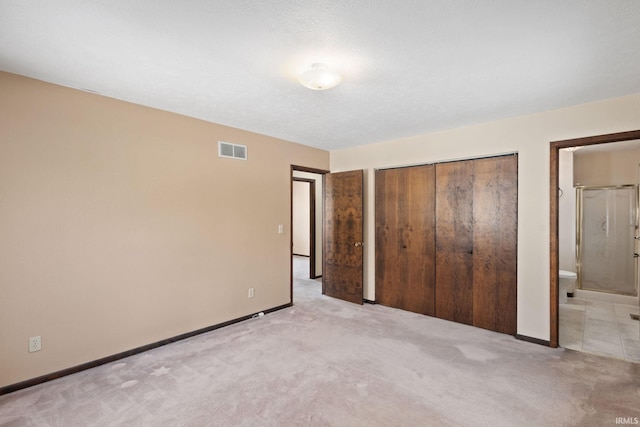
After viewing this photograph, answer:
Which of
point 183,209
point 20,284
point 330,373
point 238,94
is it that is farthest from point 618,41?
point 20,284

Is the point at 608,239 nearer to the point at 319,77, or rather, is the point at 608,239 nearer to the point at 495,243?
the point at 495,243

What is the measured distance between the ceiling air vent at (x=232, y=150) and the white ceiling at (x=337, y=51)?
0.58 metres

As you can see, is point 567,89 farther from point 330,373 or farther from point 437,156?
point 330,373

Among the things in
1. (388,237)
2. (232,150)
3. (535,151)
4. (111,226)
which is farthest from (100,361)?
(535,151)

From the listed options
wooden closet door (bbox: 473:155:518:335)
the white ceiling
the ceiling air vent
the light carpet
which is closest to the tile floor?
the light carpet

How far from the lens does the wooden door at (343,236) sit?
4574 millimetres

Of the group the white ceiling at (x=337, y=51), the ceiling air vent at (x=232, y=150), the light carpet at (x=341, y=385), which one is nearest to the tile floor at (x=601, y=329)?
the light carpet at (x=341, y=385)

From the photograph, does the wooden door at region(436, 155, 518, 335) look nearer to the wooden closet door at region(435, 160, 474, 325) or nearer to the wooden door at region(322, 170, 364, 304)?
the wooden closet door at region(435, 160, 474, 325)

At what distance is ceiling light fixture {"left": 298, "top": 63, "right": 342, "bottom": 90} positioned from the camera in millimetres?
2137

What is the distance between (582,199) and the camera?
4.99 meters

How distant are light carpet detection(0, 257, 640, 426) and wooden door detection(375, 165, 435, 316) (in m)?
0.84

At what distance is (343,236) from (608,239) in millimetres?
4346

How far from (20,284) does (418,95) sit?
368cm

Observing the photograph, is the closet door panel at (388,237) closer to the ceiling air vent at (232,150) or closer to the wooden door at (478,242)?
the wooden door at (478,242)
